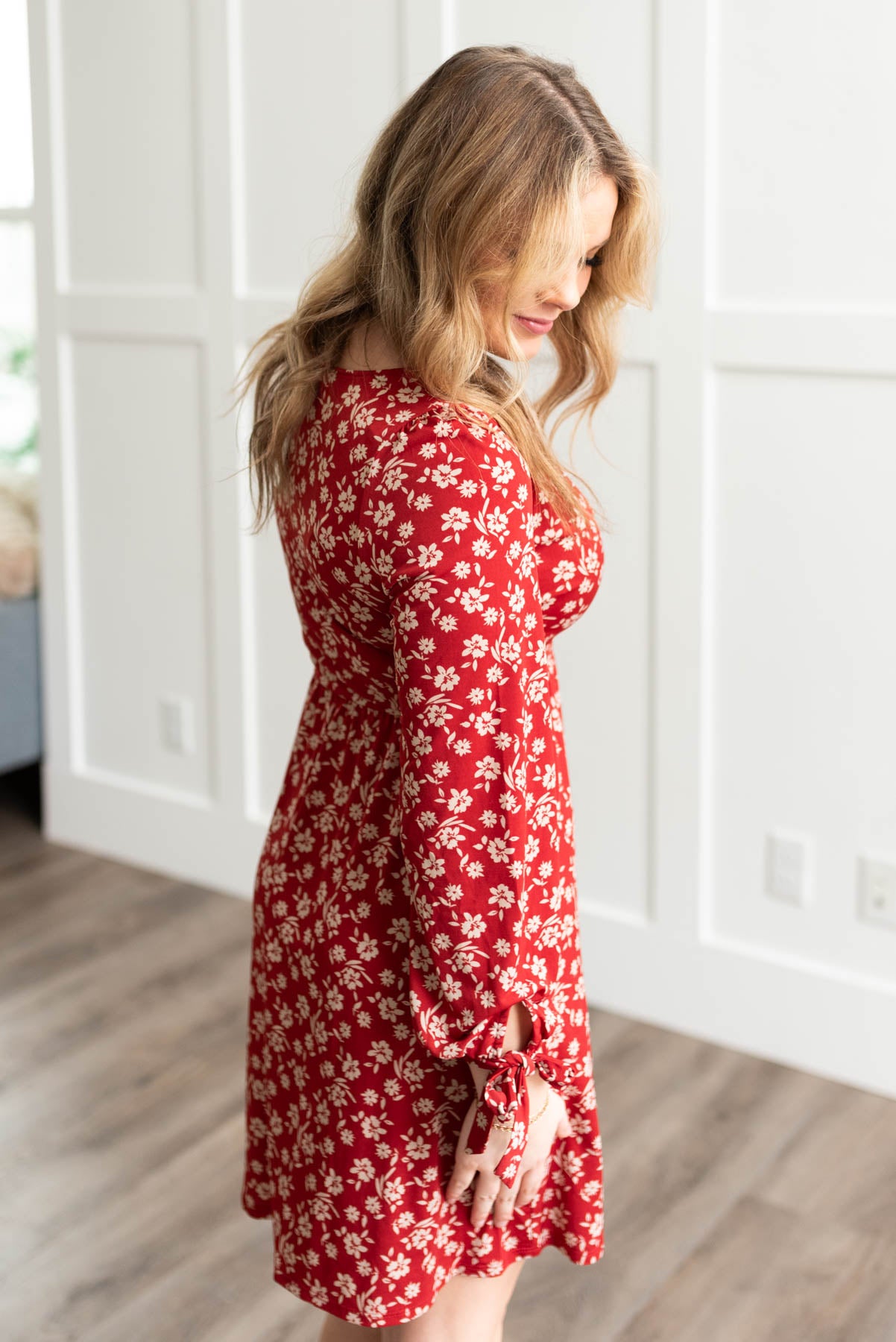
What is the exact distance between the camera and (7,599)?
136 inches

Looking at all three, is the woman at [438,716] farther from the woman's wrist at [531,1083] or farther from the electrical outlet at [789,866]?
the electrical outlet at [789,866]

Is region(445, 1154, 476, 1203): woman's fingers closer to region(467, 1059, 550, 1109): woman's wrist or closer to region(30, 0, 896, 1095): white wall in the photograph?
region(467, 1059, 550, 1109): woman's wrist

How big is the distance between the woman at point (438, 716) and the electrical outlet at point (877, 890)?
48.6 inches

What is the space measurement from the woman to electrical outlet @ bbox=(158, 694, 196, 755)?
6.41 ft

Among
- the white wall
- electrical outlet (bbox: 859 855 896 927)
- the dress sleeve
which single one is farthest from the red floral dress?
electrical outlet (bbox: 859 855 896 927)

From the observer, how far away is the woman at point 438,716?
39.8 inches

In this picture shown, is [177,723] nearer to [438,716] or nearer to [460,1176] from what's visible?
[460,1176]

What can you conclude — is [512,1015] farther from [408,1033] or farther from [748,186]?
[748,186]

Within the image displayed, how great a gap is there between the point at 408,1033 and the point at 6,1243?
119 cm

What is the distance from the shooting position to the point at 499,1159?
1.10 m

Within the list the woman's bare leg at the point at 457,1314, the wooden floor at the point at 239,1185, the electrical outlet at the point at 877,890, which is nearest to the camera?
the woman's bare leg at the point at 457,1314

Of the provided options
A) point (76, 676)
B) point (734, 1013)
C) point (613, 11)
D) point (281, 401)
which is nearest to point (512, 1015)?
point (281, 401)

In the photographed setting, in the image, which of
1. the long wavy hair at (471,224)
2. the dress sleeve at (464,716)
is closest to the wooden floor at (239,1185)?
the dress sleeve at (464,716)

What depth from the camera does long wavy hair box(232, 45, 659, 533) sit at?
1023 millimetres
